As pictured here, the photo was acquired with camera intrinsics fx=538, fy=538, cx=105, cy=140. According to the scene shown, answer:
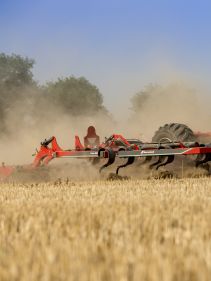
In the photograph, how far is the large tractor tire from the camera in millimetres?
10211

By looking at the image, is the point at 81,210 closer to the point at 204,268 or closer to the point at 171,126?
the point at 204,268

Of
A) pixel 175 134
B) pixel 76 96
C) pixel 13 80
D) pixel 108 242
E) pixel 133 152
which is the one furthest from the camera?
pixel 76 96

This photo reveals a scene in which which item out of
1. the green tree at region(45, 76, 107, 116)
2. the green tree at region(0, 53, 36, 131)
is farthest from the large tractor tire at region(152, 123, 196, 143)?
the green tree at region(45, 76, 107, 116)

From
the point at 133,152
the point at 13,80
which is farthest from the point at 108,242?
the point at 13,80

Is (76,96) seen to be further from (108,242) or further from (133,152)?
(108,242)

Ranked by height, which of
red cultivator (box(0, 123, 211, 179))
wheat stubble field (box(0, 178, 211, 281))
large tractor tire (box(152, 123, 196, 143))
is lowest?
wheat stubble field (box(0, 178, 211, 281))

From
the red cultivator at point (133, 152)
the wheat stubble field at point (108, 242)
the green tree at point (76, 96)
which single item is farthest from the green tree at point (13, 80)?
the wheat stubble field at point (108, 242)

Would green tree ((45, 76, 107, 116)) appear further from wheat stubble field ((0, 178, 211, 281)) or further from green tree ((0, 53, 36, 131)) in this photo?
wheat stubble field ((0, 178, 211, 281))

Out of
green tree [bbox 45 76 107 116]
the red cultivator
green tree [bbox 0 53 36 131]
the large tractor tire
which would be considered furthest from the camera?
green tree [bbox 45 76 107 116]

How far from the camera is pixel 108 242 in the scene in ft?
8.17

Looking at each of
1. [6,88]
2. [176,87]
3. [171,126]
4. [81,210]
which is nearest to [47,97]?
[6,88]

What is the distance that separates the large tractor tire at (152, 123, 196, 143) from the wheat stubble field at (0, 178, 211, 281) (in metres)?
6.12

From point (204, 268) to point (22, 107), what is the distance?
33880 mm

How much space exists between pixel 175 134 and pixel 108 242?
312 inches
